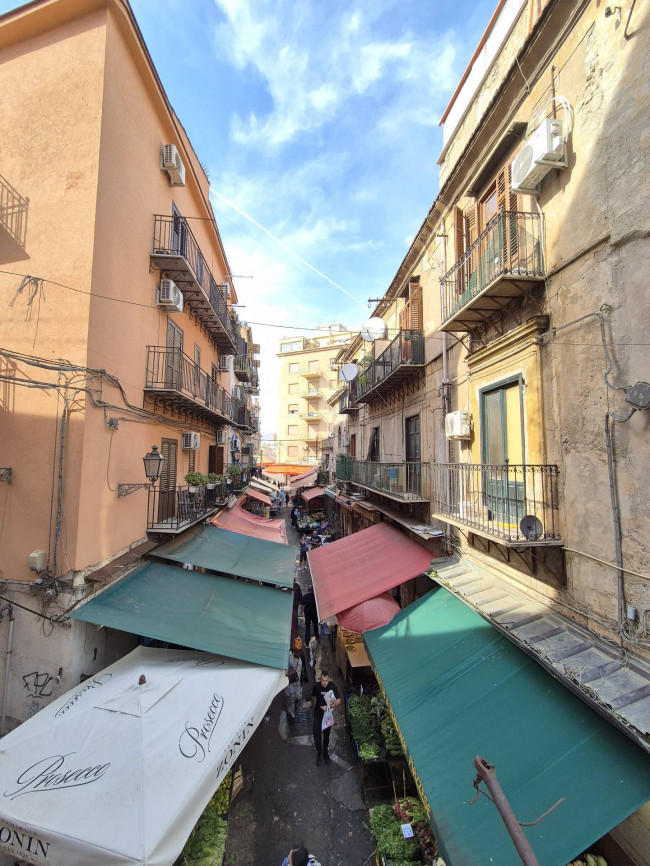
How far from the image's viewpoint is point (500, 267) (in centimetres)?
656

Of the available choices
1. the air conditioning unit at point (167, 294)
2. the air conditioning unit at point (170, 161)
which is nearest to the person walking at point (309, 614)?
the air conditioning unit at point (167, 294)

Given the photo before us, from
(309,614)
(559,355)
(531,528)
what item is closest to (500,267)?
(559,355)

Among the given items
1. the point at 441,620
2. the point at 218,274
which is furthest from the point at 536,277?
the point at 218,274

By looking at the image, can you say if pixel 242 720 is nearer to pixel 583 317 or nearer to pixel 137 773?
pixel 137 773

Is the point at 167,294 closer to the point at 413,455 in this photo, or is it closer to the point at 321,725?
the point at 413,455

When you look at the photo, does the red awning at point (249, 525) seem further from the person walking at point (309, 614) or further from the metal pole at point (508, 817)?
the metal pole at point (508, 817)

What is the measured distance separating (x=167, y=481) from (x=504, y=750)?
9.54 meters

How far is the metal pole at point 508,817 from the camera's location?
6.37ft

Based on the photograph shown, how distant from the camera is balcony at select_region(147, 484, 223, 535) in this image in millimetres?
9688

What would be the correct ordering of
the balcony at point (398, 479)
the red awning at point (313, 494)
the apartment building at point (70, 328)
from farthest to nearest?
the red awning at point (313, 494), the balcony at point (398, 479), the apartment building at point (70, 328)

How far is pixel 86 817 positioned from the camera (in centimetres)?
400

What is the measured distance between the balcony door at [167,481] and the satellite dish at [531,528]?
308 inches

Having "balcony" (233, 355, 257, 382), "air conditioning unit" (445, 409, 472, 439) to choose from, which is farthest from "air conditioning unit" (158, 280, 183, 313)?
"balcony" (233, 355, 257, 382)

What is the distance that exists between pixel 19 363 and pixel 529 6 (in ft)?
34.3
